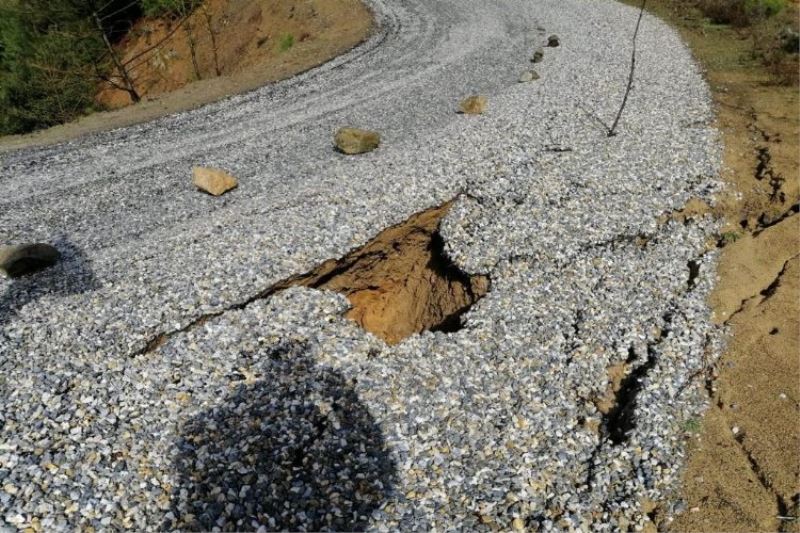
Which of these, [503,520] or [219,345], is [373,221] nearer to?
[219,345]

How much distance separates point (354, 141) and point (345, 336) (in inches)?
324

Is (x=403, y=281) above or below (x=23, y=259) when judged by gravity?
below

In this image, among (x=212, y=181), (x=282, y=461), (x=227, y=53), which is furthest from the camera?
(x=227, y=53)

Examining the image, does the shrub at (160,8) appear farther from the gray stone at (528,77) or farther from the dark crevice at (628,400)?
the dark crevice at (628,400)

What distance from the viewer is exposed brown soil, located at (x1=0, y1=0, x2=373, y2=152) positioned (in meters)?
19.8

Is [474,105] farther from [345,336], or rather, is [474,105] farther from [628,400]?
[628,400]

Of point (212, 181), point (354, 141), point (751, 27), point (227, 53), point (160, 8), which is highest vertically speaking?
point (751, 27)

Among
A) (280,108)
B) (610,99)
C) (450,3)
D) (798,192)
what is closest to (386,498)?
(798,192)

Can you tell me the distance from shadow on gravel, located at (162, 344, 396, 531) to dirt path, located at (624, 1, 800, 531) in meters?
4.25

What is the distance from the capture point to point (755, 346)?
31.0 ft

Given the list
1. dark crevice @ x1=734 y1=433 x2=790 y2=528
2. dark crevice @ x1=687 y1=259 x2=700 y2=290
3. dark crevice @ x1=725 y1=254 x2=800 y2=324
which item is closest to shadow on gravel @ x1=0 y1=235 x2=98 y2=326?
dark crevice @ x1=734 y1=433 x2=790 y2=528

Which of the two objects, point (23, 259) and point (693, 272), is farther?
point (693, 272)

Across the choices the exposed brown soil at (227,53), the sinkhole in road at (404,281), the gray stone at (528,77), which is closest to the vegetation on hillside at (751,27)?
the gray stone at (528,77)

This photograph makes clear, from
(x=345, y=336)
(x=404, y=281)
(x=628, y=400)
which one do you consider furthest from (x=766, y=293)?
(x=345, y=336)
